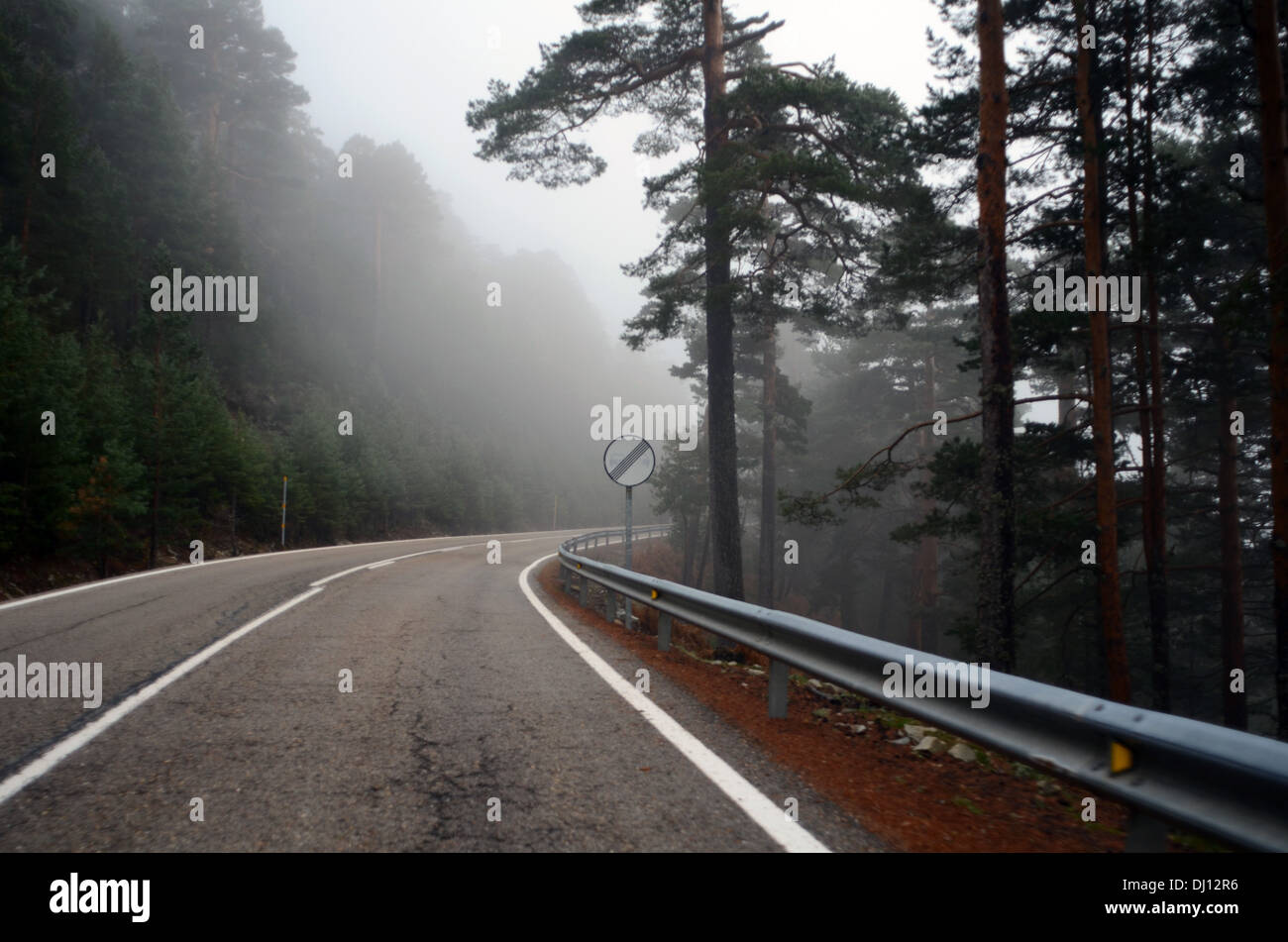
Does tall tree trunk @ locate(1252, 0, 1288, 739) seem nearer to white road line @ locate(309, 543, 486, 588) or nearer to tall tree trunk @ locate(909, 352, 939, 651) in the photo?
white road line @ locate(309, 543, 486, 588)

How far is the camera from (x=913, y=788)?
397cm

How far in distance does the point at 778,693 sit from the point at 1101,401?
857cm

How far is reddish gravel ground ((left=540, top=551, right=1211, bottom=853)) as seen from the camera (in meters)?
3.28

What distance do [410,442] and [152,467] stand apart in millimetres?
22393

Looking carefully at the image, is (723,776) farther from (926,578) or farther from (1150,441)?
(926,578)

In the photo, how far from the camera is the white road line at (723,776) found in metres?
3.06

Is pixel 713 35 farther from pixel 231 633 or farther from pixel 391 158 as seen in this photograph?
pixel 391 158

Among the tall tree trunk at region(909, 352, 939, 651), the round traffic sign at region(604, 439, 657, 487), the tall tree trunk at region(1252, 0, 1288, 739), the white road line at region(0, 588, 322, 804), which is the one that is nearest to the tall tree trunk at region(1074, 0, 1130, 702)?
the tall tree trunk at region(1252, 0, 1288, 739)

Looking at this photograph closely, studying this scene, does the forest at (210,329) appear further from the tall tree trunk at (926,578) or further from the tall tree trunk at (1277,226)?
the tall tree trunk at (926,578)

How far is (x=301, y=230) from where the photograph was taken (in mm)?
62125

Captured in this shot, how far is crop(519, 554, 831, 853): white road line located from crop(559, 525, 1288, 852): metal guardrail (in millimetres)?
989

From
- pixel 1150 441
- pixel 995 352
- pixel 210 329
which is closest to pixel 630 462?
pixel 995 352

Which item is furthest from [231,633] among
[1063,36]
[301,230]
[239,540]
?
[301,230]

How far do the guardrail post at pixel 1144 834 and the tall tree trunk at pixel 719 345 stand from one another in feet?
32.1
